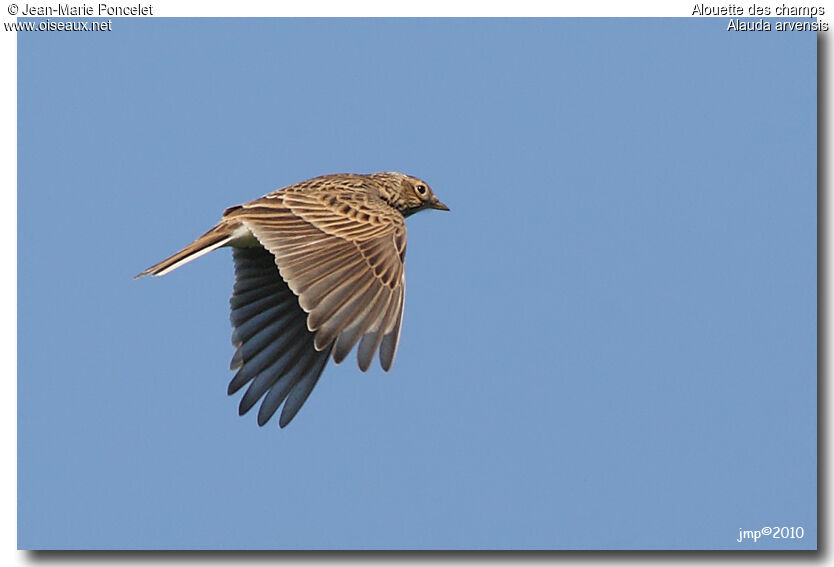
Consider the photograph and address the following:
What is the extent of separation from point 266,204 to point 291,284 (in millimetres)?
1363

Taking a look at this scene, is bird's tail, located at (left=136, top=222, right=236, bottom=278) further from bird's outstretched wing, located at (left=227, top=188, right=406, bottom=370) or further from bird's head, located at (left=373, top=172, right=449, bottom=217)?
bird's head, located at (left=373, top=172, right=449, bottom=217)

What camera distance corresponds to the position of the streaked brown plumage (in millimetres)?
7270

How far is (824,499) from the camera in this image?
8.18m

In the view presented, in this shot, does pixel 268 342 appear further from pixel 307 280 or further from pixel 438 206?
pixel 438 206

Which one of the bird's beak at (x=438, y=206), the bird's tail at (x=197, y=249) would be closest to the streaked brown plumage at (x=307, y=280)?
the bird's tail at (x=197, y=249)

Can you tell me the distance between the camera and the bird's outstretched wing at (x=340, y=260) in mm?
7203

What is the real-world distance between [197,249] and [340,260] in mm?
977

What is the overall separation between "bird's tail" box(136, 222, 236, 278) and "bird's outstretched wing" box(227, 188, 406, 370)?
14 cm

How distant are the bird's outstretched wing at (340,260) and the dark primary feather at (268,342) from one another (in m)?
0.52

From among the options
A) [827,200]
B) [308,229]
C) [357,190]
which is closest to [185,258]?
[308,229]

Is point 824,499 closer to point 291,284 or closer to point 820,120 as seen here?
point 820,120

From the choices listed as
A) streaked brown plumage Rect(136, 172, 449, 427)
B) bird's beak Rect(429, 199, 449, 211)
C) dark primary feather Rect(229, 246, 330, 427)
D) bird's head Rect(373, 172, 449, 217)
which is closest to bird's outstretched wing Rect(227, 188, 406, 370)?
streaked brown plumage Rect(136, 172, 449, 427)

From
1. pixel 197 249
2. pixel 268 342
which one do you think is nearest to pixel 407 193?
pixel 268 342

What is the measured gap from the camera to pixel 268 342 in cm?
865
